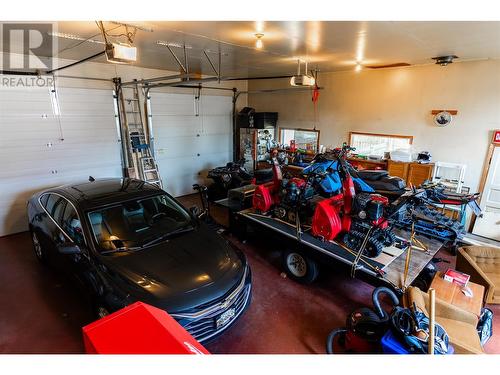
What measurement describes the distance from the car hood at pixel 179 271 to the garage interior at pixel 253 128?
61cm

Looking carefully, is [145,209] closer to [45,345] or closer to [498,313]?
[45,345]

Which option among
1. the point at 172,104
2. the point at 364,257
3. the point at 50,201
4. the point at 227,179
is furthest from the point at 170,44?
the point at 364,257

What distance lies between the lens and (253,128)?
8086 millimetres

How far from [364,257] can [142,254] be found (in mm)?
2548

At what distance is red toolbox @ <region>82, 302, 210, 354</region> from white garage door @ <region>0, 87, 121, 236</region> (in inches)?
214

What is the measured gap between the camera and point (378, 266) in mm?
3123

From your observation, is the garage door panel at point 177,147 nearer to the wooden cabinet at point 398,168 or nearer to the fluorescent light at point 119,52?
the fluorescent light at point 119,52

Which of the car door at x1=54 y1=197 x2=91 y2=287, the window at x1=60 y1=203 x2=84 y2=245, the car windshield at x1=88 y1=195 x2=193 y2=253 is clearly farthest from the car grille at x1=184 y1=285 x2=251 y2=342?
the window at x1=60 y1=203 x2=84 y2=245

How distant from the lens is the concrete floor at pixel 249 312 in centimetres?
275

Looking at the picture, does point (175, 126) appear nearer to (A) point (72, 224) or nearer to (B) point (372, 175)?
(A) point (72, 224)

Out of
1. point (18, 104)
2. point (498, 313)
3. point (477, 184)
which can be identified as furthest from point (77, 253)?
point (477, 184)

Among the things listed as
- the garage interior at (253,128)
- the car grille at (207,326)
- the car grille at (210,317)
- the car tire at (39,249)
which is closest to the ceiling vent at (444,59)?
the garage interior at (253,128)

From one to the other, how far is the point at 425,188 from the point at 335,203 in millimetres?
1203
